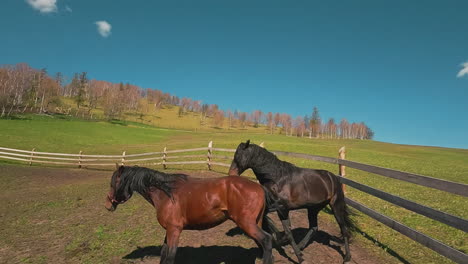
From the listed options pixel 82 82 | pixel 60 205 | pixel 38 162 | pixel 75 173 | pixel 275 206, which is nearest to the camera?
pixel 275 206

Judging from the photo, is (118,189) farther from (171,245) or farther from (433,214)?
(433,214)

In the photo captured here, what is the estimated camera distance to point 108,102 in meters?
87.1

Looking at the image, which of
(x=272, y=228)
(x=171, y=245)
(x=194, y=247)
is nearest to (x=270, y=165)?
(x=272, y=228)

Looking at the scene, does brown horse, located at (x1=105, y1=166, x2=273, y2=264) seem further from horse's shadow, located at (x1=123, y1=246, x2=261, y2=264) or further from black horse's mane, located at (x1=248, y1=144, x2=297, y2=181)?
black horse's mane, located at (x1=248, y1=144, x2=297, y2=181)

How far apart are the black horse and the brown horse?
1.18 m

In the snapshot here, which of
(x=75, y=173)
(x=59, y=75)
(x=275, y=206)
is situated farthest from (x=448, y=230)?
(x=59, y=75)

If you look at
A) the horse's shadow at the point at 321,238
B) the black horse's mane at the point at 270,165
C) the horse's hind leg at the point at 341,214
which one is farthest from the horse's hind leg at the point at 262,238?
the horse's hind leg at the point at 341,214

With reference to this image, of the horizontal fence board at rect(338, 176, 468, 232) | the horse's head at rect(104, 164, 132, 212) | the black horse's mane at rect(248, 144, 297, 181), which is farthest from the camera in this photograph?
the black horse's mane at rect(248, 144, 297, 181)

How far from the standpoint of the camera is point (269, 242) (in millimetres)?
3949

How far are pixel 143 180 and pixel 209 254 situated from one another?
2101 millimetres

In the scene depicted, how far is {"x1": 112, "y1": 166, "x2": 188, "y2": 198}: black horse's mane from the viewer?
4.43 metres

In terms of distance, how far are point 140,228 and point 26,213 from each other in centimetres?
499

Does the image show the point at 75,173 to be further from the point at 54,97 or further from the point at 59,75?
the point at 59,75

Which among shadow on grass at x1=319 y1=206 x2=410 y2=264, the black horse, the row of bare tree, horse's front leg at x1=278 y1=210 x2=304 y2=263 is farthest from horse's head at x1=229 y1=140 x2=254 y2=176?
the row of bare tree
